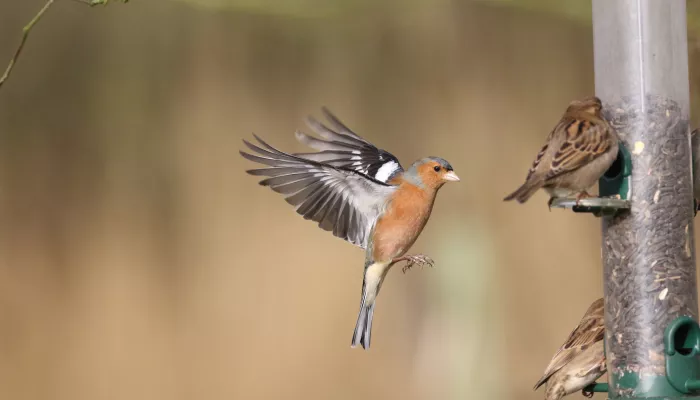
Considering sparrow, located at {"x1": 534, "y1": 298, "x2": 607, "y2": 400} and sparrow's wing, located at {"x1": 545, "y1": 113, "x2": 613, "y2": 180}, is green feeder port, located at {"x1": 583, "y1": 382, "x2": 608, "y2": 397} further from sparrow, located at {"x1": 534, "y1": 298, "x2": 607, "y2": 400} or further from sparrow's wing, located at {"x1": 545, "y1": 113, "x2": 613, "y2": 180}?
sparrow's wing, located at {"x1": 545, "y1": 113, "x2": 613, "y2": 180}

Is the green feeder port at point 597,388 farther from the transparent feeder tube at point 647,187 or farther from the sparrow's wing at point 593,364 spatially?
the transparent feeder tube at point 647,187

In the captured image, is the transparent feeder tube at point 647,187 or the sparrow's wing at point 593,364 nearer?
the transparent feeder tube at point 647,187

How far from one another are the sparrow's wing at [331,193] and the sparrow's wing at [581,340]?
1223 mm

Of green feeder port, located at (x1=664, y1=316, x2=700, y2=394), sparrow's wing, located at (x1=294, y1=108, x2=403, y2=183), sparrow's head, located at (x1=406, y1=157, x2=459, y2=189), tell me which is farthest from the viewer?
sparrow's wing, located at (x1=294, y1=108, x2=403, y2=183)

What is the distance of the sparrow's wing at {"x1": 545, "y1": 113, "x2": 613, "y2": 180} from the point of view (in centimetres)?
515

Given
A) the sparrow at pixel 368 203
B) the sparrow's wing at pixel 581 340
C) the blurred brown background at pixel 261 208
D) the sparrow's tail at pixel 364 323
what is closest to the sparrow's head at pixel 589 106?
the sparrow at pixel 368 203

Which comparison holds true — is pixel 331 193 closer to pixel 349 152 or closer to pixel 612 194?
pixel 349 152

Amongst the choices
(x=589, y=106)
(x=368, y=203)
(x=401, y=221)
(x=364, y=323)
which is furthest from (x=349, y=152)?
(x=589, y=106)

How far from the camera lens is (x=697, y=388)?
505 cm

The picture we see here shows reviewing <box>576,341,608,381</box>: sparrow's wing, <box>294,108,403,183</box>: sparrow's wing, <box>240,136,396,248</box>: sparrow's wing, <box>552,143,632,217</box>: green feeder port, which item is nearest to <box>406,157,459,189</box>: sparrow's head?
<box>240,136,396,248</box>: sparrow's wing

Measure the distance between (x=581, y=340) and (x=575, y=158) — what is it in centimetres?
102

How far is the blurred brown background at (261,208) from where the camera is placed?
8406 mm

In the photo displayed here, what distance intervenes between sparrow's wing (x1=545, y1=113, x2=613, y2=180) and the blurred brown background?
3318mm

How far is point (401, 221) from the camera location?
20.2 feet
